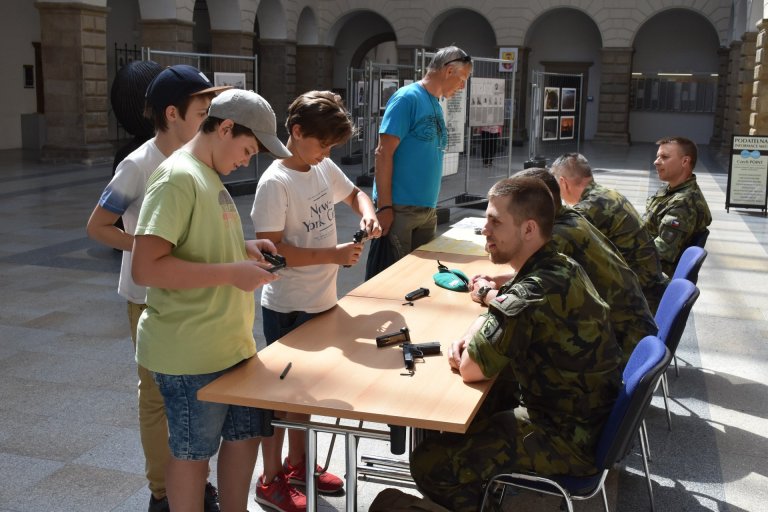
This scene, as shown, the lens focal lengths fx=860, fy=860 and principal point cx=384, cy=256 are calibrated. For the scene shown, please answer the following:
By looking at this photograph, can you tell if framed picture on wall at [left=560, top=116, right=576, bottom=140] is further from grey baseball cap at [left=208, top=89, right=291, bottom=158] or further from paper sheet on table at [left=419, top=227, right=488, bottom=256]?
grey baseball cap at [left=208, top=89, right=291, bottom=158]

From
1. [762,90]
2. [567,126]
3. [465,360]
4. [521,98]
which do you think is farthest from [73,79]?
[465,360]

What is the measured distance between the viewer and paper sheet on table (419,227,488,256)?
4645mm

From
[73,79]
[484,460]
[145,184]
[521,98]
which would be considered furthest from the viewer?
[521,98]

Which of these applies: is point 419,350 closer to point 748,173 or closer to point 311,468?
point 311,468

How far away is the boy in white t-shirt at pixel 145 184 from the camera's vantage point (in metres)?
2.85

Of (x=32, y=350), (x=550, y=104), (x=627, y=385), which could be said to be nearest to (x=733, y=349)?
(x=627, y=385)

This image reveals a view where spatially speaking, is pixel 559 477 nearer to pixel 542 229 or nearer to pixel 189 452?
pixel 542 229

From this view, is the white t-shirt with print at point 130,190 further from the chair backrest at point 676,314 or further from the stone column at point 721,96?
the stone column at point 721,96

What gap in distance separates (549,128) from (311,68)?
1048 centimetres

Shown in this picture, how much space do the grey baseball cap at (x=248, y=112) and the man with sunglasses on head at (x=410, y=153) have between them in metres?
2.19

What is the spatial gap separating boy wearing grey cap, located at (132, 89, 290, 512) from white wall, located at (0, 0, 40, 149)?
57.8 ft

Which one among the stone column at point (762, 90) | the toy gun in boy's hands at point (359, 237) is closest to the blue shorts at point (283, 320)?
the toy gun in boy's hands at point (359, 237)

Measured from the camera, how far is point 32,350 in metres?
5.22

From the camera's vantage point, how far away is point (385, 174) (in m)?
4.62
